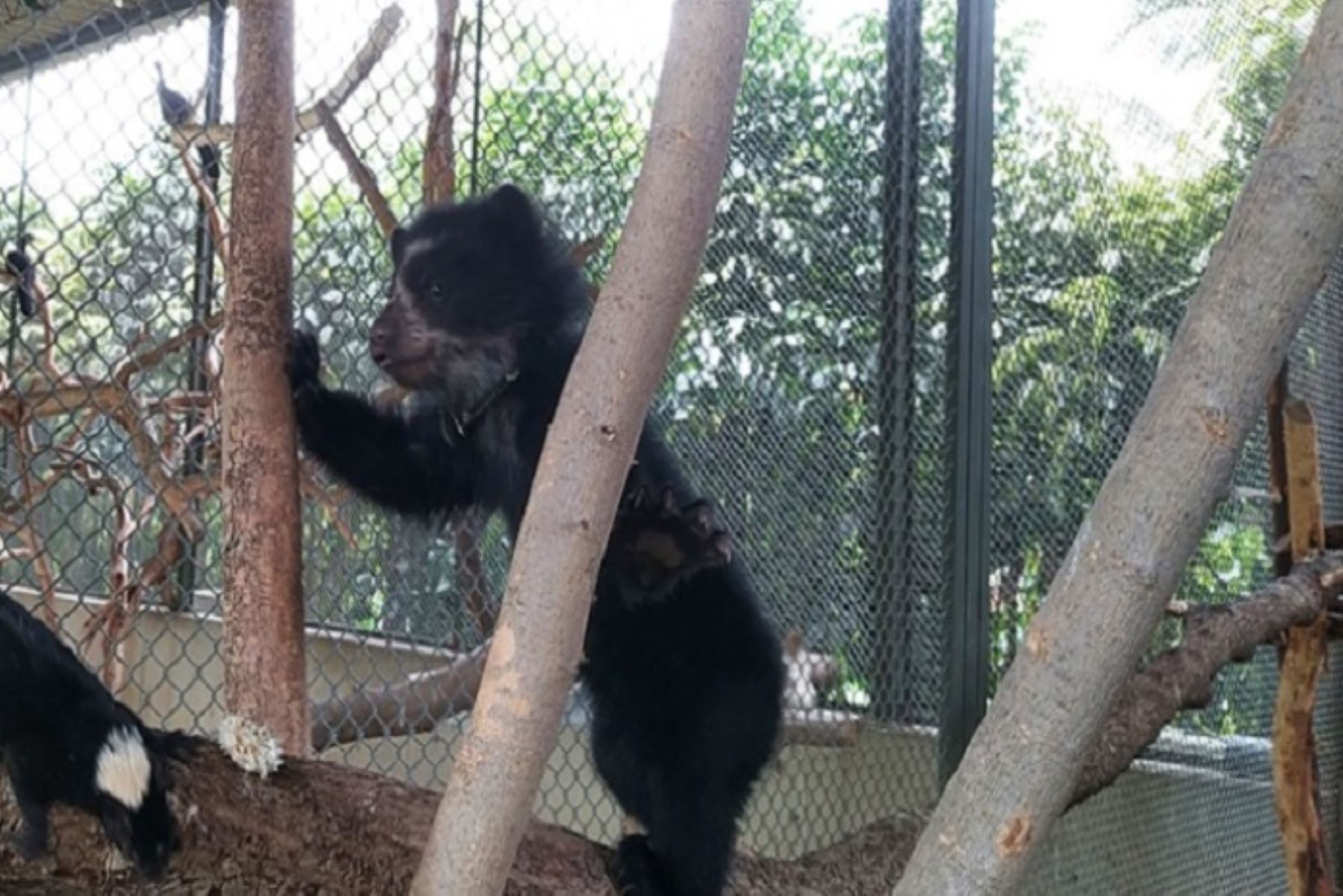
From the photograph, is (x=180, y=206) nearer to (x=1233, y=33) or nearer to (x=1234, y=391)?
(x=1234, y=391)

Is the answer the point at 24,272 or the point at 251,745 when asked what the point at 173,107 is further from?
the point at 251,745

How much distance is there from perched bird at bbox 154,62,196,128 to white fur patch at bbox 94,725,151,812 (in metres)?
1.18

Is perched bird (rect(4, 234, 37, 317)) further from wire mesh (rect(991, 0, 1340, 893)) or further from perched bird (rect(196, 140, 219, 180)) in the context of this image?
wire mesh (rect(991, 0, 1340, 893))

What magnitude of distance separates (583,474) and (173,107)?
161cm

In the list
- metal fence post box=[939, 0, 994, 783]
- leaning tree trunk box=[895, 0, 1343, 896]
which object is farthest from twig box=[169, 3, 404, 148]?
leaning tree trunk box=[895, 0, 1343, 896]

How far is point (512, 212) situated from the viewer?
281 cm

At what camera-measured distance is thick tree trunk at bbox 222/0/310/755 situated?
1.93 meters

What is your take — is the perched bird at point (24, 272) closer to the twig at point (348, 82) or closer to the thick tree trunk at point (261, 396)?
the twig at point (348, 82)

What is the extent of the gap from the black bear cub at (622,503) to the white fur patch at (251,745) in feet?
1.93

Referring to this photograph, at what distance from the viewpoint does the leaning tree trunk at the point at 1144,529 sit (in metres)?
1.33

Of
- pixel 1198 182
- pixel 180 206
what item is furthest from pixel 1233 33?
pixel 180 206

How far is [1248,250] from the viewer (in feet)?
4.47

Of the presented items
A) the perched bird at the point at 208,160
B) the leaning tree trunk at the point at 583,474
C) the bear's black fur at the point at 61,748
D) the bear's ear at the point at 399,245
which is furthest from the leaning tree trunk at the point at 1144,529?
→ the perched bird at the point at 208,160

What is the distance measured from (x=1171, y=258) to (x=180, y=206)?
→ 279 cm
